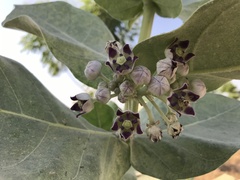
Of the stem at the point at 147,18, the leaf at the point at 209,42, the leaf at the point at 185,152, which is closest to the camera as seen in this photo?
the leaf at the point at 209,42

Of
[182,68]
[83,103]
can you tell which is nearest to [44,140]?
[83,103]

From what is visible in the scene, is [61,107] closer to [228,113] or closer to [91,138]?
[91,138]

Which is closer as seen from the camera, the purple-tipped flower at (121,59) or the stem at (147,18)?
the purple-tipped flower at (121,59)

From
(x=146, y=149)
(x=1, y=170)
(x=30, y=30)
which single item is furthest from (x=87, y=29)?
(x=1, y=170)

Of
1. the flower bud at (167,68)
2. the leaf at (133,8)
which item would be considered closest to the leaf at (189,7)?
the leaf at (133,8)

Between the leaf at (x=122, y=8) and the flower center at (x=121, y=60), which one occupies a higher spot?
the flower center at (x=121, y=60)

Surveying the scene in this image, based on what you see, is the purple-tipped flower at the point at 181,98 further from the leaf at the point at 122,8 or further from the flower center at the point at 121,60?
the leaf at the point at 122,8

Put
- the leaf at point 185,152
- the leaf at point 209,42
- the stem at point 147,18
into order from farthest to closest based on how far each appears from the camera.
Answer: the stem at point 147,18, the leaf at point 185,152, the leaf at point 209,42
